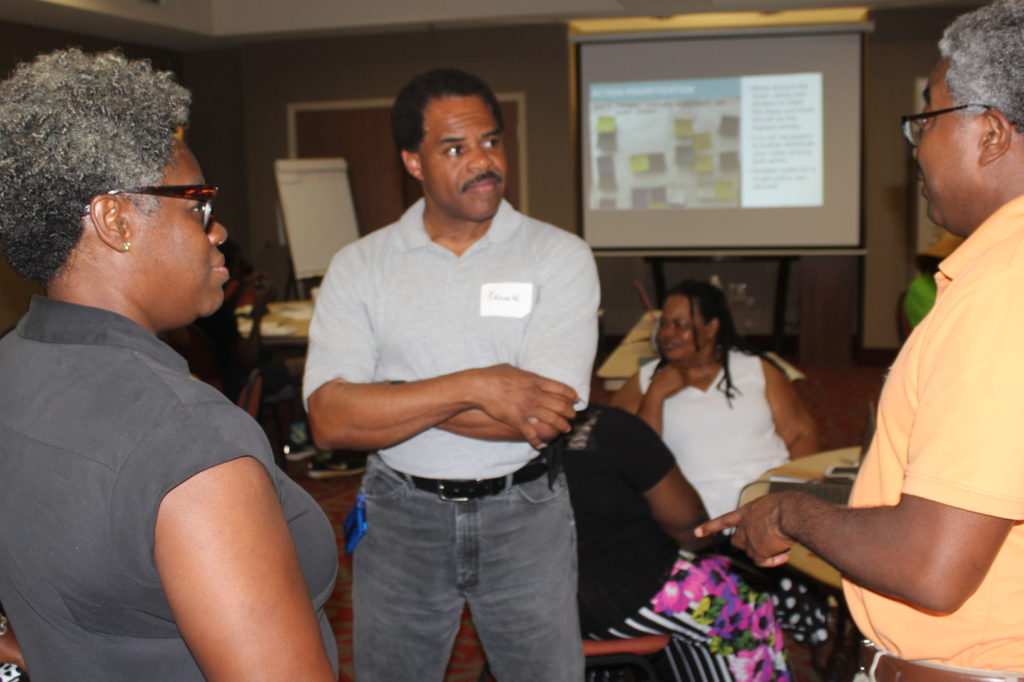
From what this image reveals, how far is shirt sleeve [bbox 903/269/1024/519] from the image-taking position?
1.00 m

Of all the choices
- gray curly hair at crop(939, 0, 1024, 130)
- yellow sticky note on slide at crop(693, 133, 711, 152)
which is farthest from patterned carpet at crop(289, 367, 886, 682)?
yellow sticky note on slide at crop(693, 133, 711, 152)

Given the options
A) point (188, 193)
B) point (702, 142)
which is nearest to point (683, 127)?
point (702, 142)

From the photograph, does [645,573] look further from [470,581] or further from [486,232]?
[486,232]

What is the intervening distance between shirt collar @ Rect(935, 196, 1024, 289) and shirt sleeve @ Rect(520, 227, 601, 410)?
73 centimetres

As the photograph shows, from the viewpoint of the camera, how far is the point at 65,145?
2.98 feet

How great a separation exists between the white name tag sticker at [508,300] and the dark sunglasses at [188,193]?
0.76 metres

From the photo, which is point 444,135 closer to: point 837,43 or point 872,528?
point 872,528

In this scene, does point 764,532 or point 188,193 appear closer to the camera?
point 188,193

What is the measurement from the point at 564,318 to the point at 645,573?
2.64 feet

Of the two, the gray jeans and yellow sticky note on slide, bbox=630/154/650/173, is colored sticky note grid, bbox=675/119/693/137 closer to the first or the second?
yellow sticky note on slide, bbox=630/154/650/173

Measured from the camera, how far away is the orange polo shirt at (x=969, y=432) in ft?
3.31

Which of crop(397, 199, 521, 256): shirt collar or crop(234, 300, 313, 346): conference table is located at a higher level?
crop(397, 199, 521, 256): shirt collar

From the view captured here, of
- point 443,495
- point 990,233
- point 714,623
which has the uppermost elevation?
point 990,233

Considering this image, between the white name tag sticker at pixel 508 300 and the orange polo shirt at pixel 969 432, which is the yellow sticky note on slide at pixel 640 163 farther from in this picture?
the orange polo shirt at pixel 969 432
